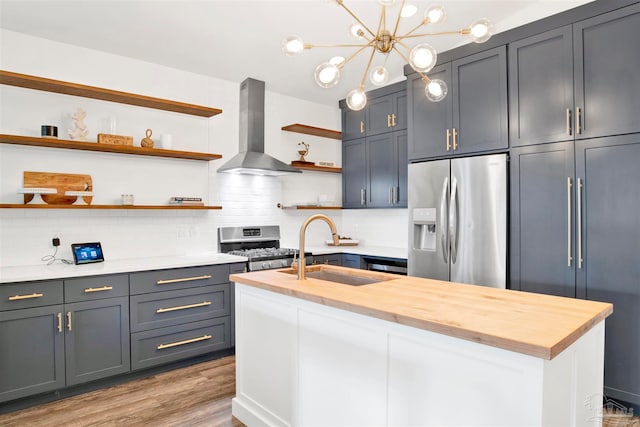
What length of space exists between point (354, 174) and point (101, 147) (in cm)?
287

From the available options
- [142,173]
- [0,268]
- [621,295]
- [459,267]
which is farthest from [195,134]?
[621,295]

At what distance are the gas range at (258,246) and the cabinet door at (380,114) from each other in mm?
1676

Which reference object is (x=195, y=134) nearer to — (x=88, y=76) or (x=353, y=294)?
(x=88, y=76)

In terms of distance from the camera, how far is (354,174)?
198 inches

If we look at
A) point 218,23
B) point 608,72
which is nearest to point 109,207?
point 218,23

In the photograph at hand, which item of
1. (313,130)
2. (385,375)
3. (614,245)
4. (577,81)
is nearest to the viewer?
(385,375)

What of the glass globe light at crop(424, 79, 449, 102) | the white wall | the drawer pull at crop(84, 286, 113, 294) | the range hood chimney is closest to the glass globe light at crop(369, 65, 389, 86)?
the glass globe light at crop(424, 79, 449, 102)

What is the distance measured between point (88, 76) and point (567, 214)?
4068 millimetres

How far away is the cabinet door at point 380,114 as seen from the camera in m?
4.50

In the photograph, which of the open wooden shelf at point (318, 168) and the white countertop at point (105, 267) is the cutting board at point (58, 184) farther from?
the open wooden shelf at point (318, 168)

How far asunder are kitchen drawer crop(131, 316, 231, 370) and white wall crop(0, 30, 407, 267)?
865mm

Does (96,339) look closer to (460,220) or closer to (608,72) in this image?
(460,220)

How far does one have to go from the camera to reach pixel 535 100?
9.64ft

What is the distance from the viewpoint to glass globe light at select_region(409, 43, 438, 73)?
1776mm
